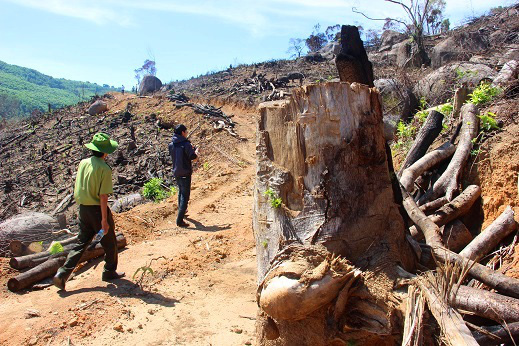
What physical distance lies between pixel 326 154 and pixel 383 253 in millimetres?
800

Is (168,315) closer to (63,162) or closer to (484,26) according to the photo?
(63,162)

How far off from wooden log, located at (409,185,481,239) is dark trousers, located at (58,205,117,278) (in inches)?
133

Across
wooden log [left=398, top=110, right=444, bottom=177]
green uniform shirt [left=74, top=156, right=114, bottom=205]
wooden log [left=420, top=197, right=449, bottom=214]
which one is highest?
wooden log [left=398, top=110, right=444, bottom=177]

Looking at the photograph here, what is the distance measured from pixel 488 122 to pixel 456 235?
1419 mm

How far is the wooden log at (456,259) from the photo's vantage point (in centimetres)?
298

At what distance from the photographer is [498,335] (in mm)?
2691

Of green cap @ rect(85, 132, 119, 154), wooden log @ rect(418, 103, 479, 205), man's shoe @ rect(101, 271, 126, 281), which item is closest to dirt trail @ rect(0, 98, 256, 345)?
man's shoe @ rect(101, 271, 126, 281)

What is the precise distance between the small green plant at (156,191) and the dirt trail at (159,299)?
361 cm

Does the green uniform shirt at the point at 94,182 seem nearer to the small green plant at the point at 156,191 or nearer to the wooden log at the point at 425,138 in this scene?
the wooden log at the point at 425,138

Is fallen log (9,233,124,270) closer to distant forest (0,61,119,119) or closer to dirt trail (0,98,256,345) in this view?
dirt trail (0,98,256,345)

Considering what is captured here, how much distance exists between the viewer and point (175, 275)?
5520 mm

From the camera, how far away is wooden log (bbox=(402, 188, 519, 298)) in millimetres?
2977

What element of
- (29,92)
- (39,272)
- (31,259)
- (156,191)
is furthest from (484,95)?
(29,92)

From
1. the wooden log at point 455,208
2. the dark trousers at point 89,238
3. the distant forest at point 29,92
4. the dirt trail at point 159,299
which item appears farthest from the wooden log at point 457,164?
the distant forest at point 29,92
